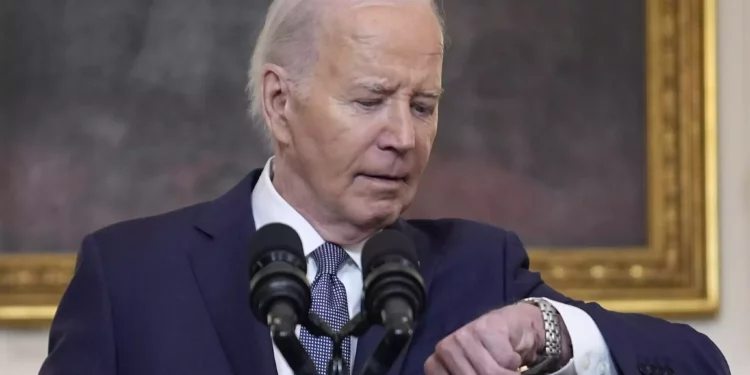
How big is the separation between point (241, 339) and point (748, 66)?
163cm

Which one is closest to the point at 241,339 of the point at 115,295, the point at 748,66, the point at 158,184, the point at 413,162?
the point at 115,295

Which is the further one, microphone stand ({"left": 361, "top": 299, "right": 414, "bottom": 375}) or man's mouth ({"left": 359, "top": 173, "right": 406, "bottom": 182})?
man's mouth ({"left": 359, "top": 173, "right": 406, "bottom": 182})

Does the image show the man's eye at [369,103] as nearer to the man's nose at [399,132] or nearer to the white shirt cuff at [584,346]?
the man's nose at [399,132]

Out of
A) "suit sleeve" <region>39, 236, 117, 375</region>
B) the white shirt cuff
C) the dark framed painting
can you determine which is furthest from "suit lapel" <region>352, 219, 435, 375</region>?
the dark framed painting

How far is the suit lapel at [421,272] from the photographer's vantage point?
1598 millimetres

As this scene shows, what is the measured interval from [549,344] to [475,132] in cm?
111

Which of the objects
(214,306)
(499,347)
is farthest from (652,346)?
(214,306)

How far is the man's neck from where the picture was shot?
5.61ft

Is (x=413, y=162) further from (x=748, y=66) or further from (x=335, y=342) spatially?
(x=748, y=66)

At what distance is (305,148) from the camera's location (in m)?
1.68

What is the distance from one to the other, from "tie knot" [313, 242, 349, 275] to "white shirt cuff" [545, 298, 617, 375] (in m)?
0.33

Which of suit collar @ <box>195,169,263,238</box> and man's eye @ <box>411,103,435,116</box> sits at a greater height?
man's eye @ <box>411,103,435,116</box>

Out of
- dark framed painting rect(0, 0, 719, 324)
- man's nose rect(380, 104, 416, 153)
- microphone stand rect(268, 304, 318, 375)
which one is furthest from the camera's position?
dark framed painting rect(0, 0, 719, 324)

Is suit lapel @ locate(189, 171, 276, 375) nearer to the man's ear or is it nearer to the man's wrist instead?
the man's ear
